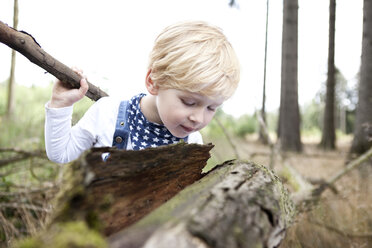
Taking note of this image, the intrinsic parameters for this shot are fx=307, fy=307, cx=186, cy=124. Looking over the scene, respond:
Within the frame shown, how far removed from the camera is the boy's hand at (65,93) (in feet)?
5.52

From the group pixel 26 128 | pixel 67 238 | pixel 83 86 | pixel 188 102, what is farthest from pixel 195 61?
pixel 26 128

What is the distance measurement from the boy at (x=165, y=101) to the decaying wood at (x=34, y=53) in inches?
3.9

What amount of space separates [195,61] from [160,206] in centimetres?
91

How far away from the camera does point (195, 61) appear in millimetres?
1686

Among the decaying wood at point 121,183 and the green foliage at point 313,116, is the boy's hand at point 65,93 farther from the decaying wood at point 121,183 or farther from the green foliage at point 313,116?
the green foliage at point 313,116

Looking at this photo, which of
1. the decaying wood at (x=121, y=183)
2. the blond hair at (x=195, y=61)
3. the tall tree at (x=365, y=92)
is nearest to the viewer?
the decaying wood at (x=121, y=183)

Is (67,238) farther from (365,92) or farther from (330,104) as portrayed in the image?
(330,104)

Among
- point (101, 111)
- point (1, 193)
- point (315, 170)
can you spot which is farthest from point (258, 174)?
point (315, 170)

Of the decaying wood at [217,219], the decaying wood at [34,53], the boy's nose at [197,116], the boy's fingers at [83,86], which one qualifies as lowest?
the decaying wood at [217,219]

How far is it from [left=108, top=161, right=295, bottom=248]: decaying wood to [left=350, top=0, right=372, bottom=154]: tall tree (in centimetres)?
331

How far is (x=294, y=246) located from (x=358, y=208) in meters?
1.01

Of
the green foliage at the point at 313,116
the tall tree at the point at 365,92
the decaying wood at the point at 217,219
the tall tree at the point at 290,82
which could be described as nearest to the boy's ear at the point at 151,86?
the decaying wood at the point at 217,219

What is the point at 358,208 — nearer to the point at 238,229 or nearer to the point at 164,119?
the point at 164,119

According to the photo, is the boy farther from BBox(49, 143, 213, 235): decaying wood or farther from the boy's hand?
BBox(49, 143, 213, 235): decaying wood
